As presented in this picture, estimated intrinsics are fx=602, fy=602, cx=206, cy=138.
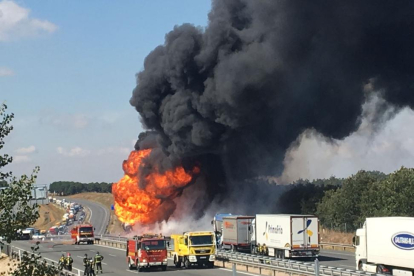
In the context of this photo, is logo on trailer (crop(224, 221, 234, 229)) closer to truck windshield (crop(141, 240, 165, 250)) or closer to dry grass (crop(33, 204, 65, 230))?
truck windshield (crop(141, 240, 165, 250))

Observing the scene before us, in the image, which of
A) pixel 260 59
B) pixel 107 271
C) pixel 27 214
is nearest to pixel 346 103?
pixel 260 59

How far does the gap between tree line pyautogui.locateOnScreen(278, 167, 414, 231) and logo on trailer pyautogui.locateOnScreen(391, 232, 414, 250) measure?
30.5m

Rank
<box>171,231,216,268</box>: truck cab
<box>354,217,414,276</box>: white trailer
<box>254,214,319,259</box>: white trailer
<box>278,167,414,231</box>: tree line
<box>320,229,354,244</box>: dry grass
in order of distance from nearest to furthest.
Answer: <box>354,217,414,276</box>: white trailer < <box>171,231,216,268</box>: truck cab < <box>254,214,319,259</box>: white trailer < <box>278,167,414,231</box>: tree line < <box>320,229,354,244</box>: dry grass

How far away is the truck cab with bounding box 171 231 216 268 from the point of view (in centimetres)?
4519

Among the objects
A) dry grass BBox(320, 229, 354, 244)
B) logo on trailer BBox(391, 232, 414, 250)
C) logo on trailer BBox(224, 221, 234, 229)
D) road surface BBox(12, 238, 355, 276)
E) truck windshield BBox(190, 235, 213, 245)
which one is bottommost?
road surface BBox(12, 238, 355, 276)

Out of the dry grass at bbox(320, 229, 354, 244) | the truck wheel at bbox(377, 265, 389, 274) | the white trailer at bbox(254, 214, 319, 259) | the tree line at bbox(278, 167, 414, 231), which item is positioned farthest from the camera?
the dry grass at bbox(320, 229, 354, 244)

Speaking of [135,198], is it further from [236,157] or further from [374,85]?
[374,85]

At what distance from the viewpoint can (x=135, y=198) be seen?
295 feet

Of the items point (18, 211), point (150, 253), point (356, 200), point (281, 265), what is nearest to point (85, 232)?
point (356, 200)

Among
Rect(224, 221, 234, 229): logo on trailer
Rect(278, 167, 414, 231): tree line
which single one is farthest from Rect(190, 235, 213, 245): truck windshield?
Rect(278, 167, 414, 231): tree line

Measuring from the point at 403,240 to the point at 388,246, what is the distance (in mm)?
1566

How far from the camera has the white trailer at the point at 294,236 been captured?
152 ft

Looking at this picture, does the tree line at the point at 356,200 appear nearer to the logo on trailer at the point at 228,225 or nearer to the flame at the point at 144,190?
the flame at the point at 144,190

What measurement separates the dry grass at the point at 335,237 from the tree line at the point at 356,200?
1.63 metres
